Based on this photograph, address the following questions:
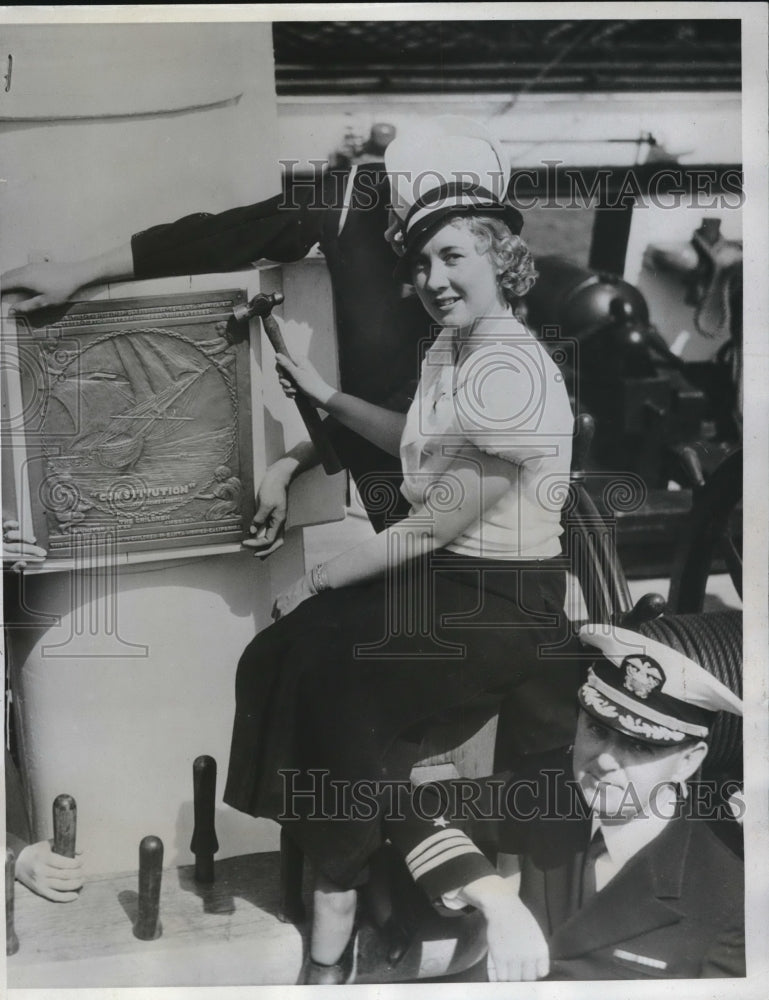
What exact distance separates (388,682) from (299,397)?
3.19 ft

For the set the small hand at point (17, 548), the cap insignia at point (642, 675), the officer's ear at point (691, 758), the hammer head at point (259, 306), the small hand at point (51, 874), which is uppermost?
the hammer head at point (259, 306)

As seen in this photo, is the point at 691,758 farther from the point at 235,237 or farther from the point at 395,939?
the point at 235,237

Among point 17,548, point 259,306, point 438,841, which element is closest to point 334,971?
point 438,841

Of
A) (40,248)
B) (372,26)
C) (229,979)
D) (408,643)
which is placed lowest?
(229,979)

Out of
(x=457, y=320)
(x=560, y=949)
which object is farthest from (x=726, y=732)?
(x=457, y=320)

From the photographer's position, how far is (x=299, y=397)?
3.36 m

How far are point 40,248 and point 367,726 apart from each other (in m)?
1.88

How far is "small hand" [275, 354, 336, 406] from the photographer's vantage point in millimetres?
3350

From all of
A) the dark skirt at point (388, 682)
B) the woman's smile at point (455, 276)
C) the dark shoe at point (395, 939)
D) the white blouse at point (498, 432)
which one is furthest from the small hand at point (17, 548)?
the dark shoe at point (395, 939)

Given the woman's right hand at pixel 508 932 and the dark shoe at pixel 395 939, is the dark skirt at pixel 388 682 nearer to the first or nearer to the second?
the dark shoe at pixel 395 939

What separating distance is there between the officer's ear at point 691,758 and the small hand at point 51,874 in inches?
79.1

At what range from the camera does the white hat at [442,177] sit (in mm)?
3309

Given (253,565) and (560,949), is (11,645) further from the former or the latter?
(560,949)

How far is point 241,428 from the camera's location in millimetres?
3381
